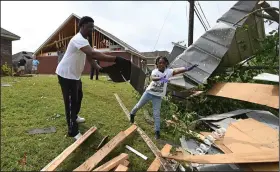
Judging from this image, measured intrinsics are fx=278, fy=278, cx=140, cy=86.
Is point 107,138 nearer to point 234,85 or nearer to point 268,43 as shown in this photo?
point 234,85

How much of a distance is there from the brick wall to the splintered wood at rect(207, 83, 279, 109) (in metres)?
13.8

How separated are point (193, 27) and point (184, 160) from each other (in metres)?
10.8

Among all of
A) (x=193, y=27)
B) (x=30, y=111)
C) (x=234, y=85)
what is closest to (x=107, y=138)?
(x=30, y=111)

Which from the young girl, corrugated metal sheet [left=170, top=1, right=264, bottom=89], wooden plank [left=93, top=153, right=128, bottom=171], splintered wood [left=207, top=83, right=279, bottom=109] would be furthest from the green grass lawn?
splintered wood [left=207, top=83, right=279, bottom=109]

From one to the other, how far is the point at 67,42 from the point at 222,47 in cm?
2352

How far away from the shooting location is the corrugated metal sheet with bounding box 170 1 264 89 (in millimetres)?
7503

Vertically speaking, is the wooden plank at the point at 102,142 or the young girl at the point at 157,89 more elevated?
the young girl at the point at 157,89

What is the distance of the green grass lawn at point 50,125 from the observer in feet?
13.5

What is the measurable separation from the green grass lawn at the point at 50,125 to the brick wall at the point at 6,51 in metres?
9.69

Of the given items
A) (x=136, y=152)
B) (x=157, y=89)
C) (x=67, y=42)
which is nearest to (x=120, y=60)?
(x=157, y=89)

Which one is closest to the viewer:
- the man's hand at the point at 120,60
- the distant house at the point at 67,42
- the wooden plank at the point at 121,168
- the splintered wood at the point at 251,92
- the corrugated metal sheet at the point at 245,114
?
the wooden plank at the point at 121,168

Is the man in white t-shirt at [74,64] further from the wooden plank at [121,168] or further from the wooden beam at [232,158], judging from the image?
the wooden beam at [232,158]

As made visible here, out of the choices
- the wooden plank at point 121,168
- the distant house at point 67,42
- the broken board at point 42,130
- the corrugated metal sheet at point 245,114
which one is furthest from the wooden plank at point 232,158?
the distant house at point 67,42

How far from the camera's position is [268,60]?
7.72 metres
